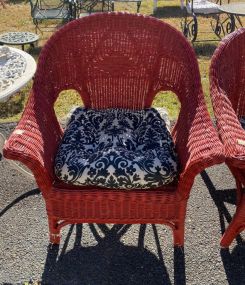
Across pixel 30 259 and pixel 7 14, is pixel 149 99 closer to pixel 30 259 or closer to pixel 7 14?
pixel 30 259

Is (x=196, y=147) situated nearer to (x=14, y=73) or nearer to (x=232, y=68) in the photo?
(x=232, y=68)

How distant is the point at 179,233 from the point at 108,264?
1.32 feet

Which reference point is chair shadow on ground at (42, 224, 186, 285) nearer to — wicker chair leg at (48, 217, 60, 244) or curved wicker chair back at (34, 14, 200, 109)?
wicker chair leg at (48, 217, 60, 244)

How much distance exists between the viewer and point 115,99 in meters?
2.70

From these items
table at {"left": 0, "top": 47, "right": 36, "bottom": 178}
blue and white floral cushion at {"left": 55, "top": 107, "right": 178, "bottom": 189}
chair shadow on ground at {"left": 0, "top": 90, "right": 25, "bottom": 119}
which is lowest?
chair shadow on ground at {"left": 0, "top": 90, "right": 25, "bottom": 119}

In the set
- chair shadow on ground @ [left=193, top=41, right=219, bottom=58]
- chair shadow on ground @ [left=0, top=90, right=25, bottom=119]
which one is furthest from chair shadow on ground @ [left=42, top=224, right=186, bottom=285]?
chair shadow on ground @ [left=193, top=41, right=219, bottom=58]

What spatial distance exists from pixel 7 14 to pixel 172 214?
22.6 feet

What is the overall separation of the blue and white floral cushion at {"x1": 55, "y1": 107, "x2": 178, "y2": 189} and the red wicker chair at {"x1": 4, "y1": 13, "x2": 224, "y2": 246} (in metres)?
0.06

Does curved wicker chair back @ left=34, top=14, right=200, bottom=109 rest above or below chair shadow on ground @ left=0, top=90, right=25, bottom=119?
above

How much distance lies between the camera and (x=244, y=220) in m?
2.11

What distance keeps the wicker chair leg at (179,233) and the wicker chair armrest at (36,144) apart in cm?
67

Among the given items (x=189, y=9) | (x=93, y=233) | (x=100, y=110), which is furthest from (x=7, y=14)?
(x=93, y=233)

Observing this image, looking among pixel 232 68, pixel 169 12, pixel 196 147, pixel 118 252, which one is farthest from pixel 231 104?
pixel 169 12

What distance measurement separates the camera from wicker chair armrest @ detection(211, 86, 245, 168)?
1861 mm
